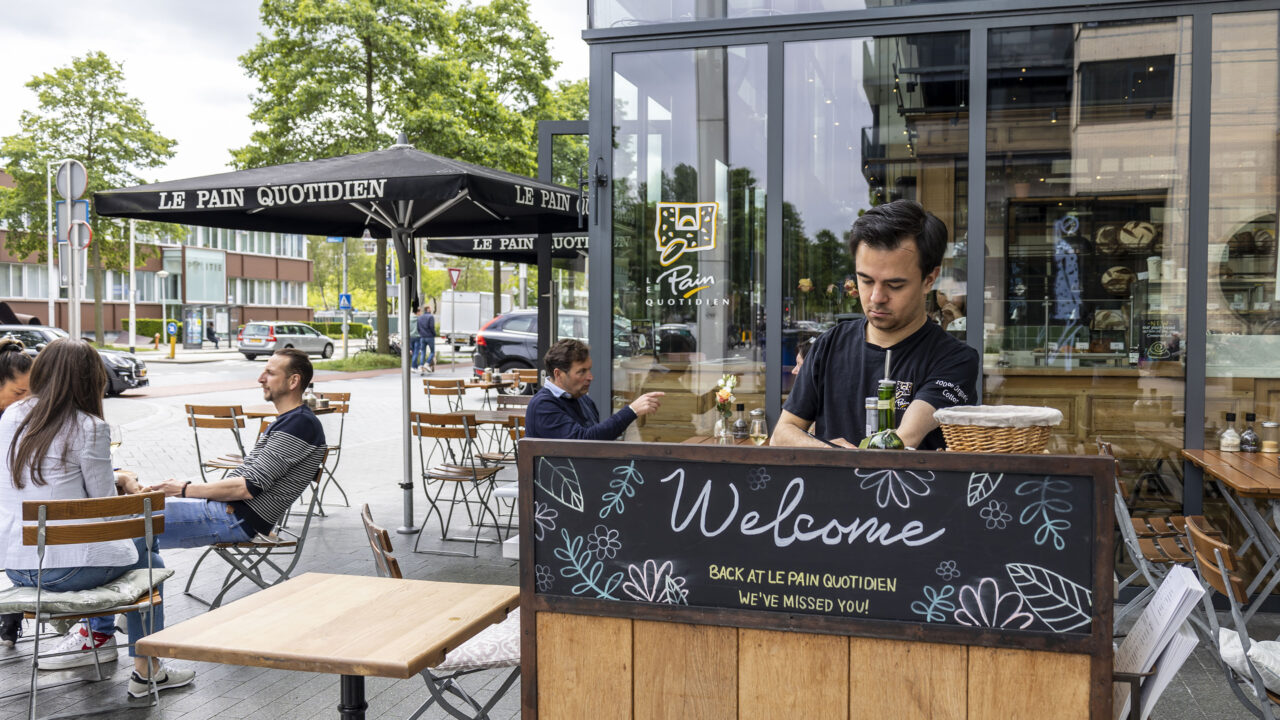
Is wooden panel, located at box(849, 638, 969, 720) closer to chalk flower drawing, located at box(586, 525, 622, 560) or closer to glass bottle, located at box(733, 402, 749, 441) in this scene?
chalk flower drawing, located at box(586, 525, 622, 560)

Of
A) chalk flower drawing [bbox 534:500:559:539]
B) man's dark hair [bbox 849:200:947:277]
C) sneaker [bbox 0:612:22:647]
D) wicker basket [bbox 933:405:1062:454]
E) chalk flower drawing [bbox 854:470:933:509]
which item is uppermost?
man's dark hair [bbox 849:200:947:277]

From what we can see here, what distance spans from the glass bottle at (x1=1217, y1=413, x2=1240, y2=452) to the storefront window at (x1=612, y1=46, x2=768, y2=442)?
2.62 meters

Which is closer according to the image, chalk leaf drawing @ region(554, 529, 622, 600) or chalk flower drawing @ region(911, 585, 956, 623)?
chalk flower drawing @ region(911, 585, 956, 623)

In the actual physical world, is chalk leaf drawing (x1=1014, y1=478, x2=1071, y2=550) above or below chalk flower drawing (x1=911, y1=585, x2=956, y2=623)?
above

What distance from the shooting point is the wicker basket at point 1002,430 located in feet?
6.29

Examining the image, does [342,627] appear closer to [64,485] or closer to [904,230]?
[904,230]

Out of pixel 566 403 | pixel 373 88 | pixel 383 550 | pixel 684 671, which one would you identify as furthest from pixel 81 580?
pixel 373 88

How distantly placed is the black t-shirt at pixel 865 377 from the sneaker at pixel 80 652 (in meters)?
3.35

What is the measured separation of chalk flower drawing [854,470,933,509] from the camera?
180 cm

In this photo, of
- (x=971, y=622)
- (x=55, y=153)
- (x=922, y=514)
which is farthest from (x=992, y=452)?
(x=55, y=153)

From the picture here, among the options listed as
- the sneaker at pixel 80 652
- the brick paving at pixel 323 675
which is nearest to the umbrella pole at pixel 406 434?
the brick paving at pixel 323 675

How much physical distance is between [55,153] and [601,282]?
30.2m

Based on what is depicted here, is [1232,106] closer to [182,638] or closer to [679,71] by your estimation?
[679,71]

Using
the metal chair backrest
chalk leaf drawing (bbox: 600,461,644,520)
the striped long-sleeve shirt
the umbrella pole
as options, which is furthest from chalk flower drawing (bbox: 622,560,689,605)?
the umbrella pole
